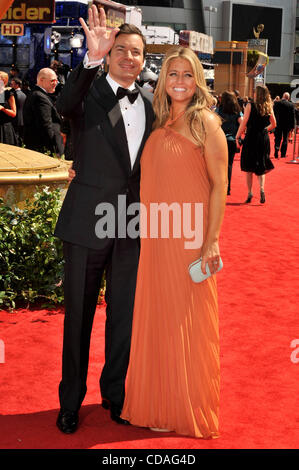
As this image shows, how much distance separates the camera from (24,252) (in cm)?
596

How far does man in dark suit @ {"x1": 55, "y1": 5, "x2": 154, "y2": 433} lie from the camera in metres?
3.52

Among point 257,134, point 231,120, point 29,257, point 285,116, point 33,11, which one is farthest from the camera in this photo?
point 285,116

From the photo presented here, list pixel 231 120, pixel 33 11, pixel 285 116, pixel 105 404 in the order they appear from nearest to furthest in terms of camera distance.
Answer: pixel 105 404
pixel 231 120
pixel 33 11
pixel 285 116

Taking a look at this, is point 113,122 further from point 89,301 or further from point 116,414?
point 116,414

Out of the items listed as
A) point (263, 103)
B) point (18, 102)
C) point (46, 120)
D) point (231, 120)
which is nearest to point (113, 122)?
point (46, 120)

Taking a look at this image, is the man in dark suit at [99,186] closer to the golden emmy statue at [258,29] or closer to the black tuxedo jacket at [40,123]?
the black tuxedo jacket at [40,123]

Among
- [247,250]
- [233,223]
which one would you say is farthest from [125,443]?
[233,223]

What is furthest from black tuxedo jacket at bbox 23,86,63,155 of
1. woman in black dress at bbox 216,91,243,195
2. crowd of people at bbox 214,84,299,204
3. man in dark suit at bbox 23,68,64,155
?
woman in black dress at bbox 216,91,243,195

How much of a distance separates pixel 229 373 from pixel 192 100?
1.94 metres

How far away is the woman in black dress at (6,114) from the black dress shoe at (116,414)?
21.2 feet

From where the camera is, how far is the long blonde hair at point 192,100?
3436 mm

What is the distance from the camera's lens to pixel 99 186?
11.7 feet

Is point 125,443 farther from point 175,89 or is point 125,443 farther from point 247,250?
point 247,250

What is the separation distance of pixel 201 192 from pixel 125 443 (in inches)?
51.8
